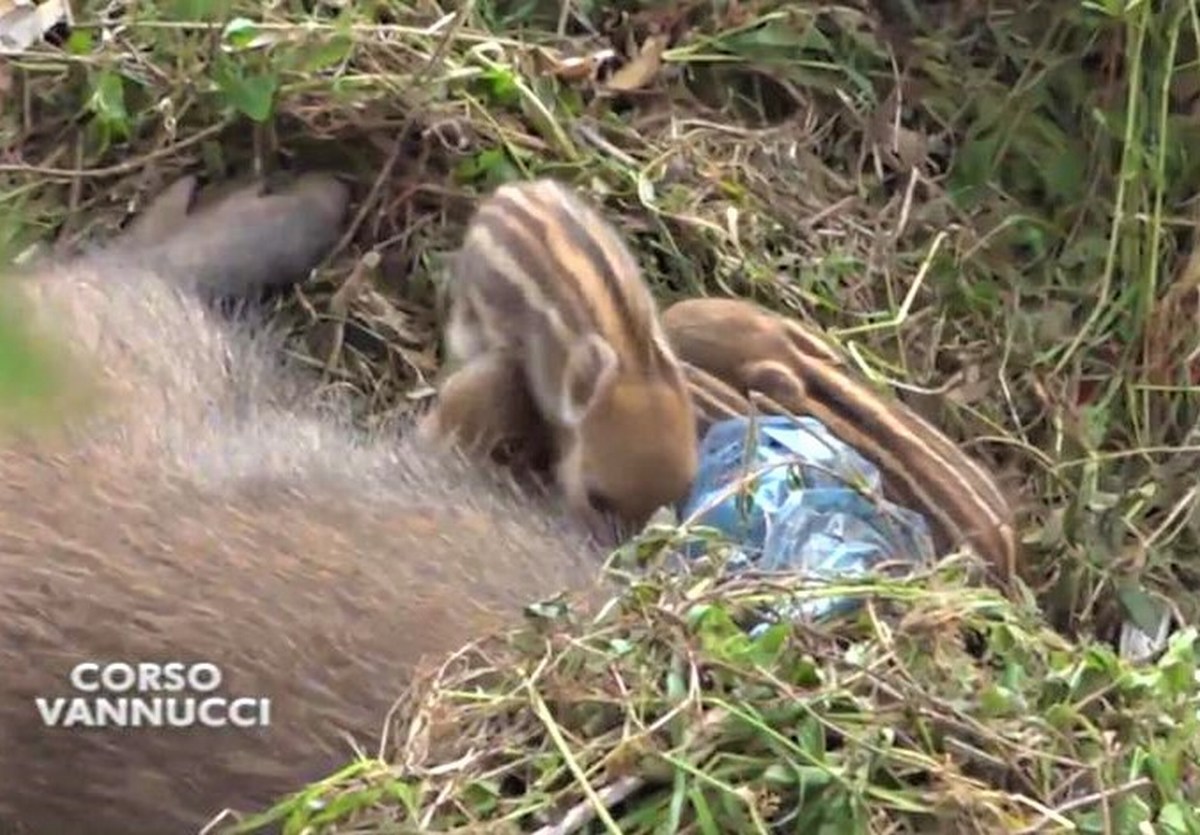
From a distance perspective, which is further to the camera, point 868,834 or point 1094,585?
point 1094,585

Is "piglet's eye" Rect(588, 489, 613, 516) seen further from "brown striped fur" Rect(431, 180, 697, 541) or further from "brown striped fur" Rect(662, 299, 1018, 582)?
"brown striped fur" Rect(662, 299, 1018, 582)

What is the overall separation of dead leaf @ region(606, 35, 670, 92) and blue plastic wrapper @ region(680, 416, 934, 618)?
692 millimetres

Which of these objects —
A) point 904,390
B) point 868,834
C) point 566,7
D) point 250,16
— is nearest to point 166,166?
point 250,16

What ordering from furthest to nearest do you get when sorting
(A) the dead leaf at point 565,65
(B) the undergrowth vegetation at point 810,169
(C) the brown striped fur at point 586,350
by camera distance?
1. (A) the dead leaf at point 565,65
2. (B) the undergrowth vegetation at point 810,169
3. (C) the brown striped fur at point 586,350

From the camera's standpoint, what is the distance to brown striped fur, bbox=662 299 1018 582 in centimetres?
183

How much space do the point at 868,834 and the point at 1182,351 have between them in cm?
121

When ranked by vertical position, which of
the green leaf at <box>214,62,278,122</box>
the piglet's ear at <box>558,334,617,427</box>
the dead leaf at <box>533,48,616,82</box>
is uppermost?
the green leaf at <box>214,62,278,122</box>

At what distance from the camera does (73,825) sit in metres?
1.57

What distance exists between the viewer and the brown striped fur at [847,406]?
6.02 ft

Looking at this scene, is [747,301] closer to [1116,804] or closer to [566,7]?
[566,7]

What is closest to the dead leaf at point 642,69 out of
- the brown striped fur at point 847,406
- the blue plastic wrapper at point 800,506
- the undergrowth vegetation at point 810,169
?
the undergrowth vegetation at point 810,169

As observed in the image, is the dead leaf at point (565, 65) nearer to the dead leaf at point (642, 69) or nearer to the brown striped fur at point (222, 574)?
the dead leaf at point (642, 69)

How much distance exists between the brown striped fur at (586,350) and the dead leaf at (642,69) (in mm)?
454

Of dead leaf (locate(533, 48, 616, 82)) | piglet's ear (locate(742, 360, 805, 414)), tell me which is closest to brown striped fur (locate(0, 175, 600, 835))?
piglet's ear (locate(742, 360, 805, 414))
